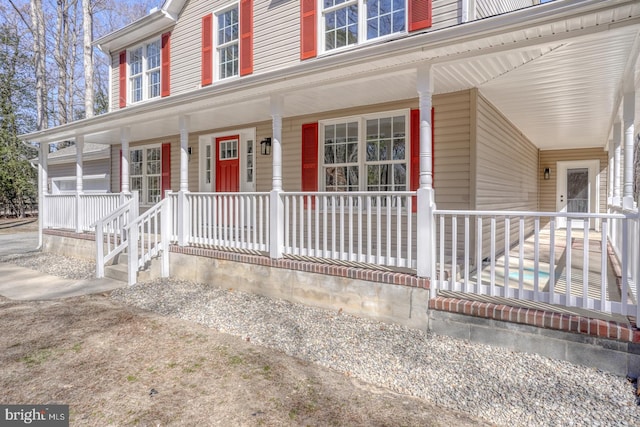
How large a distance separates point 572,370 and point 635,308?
710 millimetres

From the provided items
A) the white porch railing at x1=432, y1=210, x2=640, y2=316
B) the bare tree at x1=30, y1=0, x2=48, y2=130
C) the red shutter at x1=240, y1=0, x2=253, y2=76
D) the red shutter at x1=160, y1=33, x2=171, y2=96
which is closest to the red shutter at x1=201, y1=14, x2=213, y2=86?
the red shutter at x1=240, y1=0, x2=253, y2=76

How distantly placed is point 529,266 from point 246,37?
6.98 m

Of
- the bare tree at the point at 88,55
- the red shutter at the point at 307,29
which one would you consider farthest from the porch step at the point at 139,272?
the bare tree at the point at 88,55

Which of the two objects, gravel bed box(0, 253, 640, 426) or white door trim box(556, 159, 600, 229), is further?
white door trim box(556, 159, 600, 229)

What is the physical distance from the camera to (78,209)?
29.3 feet

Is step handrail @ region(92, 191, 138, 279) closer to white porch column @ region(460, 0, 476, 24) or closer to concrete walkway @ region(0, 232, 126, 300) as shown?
concrete walkway @ region(0, 232, 126, 300)

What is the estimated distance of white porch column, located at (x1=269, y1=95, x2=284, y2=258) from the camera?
5336 mm

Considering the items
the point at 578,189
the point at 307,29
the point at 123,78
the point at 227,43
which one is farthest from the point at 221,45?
the point at 578,189

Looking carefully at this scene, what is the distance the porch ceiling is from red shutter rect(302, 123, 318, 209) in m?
0.32

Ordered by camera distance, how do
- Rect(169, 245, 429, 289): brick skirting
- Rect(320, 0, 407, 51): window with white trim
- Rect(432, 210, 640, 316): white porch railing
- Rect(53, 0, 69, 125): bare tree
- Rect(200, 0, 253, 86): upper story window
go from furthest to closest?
Rect(53, 0, 69, 125): bare tree → Rect(200, 0, 253, 86): upper story window → Rect(320, 0, 407, 51): window with white trim → Rect(169, 245, 429, 289): brick skirting → Rect(432, 210, 640, 316): white porch railing

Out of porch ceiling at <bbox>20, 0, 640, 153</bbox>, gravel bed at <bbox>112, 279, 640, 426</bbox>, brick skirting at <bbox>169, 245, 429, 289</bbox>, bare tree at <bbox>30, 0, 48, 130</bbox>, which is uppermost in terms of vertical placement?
bare tree at <bbox>30, 0, 48, 130</bbox>

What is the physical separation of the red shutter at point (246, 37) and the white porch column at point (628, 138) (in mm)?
6429

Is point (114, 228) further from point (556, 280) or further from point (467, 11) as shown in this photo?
point (556, 280)

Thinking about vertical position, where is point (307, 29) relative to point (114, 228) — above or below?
above
